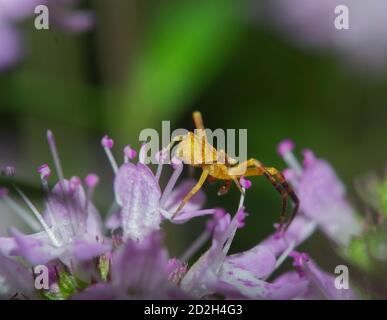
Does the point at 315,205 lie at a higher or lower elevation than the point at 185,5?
lower

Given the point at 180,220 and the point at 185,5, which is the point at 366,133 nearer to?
the point at 185,5

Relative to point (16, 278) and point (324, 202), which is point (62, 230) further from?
point (324, 202)

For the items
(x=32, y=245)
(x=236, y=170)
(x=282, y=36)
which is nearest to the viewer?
(x=32, y=245)

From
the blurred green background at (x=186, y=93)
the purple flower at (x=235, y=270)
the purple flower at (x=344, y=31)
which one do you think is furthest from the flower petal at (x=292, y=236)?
the purple flower at (x=344, y=31)

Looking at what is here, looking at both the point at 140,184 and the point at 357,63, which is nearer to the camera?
the point at 140,184
